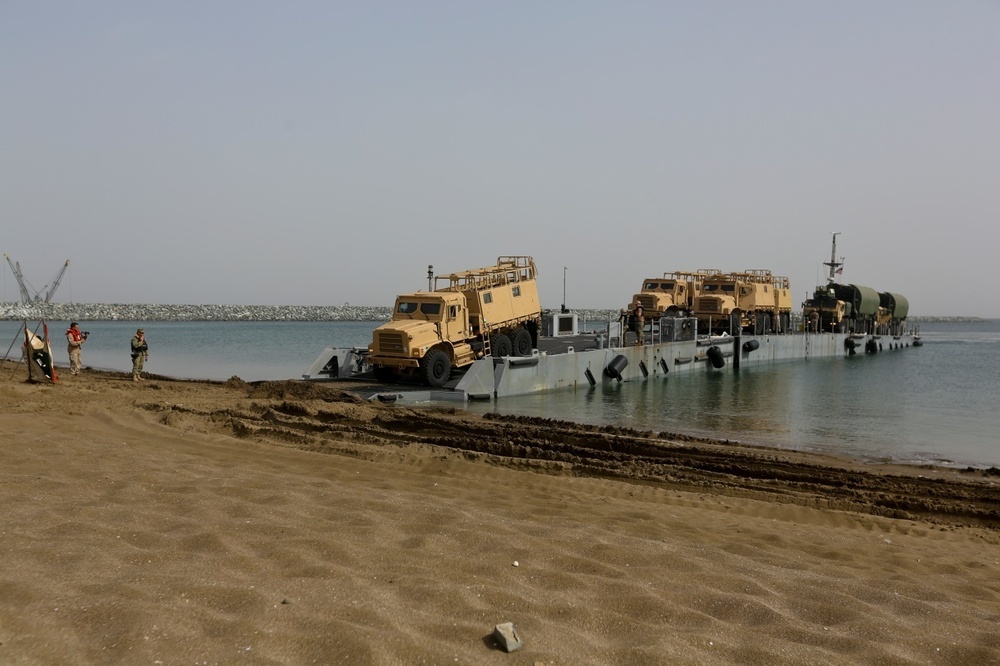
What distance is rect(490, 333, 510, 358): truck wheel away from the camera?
22578mm

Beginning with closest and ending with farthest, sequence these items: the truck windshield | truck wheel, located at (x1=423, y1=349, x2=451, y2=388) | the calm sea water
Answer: the calm sea water → truck wheel, located at (x1=423, y1=349, x2=451, y2=388) → the truck windshield

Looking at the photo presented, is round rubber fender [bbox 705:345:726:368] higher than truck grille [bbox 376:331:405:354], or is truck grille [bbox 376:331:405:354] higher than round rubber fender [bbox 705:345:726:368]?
truck grille [bbox 376:331:405:354]

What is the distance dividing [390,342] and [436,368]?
4.56 ft

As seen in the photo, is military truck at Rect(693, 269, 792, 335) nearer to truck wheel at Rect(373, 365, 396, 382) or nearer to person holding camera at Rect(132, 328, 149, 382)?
truck wheel at Rect(373, 365, 396, 382)

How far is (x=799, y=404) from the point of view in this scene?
2377cm

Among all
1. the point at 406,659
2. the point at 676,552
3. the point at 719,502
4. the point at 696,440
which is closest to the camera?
the point at 406,659

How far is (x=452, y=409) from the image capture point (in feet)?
61.5

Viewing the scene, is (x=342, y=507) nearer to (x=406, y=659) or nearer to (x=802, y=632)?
(x=406, y=659)

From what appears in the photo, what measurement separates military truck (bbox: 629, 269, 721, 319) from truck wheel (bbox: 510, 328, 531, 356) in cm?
1273

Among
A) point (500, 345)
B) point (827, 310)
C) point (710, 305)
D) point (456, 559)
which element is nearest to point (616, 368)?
point (500, 345)

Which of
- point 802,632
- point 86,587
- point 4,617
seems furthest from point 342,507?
point 802,632

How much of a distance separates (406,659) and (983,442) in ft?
56.4

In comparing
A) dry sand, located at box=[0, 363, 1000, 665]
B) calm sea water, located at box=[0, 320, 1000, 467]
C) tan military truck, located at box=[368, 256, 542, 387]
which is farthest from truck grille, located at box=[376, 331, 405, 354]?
dry sand, located at box=[0, 363, 1000, 665]

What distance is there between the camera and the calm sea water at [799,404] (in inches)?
664
